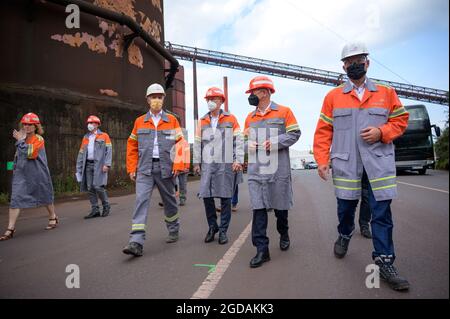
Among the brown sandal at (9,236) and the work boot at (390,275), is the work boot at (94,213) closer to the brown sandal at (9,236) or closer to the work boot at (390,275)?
the brown sandal at (9,236)

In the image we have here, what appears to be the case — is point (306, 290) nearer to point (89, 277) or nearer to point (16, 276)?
point (89, 277)

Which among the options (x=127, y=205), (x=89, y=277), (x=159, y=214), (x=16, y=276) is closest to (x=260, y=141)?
(x=89, y=277)

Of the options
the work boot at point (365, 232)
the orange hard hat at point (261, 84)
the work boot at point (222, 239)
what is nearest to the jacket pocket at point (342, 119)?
the orange hard hat at point (261, 84)

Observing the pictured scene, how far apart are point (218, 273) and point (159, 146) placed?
194 centimetres

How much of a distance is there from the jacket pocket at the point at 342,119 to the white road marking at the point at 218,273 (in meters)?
1.88

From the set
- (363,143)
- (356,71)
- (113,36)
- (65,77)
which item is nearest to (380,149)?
(363,143)

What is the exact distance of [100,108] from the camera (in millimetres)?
13391

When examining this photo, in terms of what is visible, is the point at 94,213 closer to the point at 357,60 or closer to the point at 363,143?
the point at 363,143

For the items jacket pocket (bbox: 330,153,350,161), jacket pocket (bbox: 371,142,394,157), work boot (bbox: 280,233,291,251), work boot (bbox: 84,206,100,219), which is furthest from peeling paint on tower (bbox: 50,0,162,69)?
jacket pocket (bbox: 371,142,394,157)

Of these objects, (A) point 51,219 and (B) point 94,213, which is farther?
(B) point 94,213

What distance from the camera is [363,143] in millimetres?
3195

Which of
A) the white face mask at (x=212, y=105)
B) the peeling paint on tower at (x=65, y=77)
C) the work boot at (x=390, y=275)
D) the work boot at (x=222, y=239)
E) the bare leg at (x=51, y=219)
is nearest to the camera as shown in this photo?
the work boot at (x=390, y=275)

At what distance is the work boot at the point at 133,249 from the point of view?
393cm

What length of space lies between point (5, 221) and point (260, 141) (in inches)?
239
